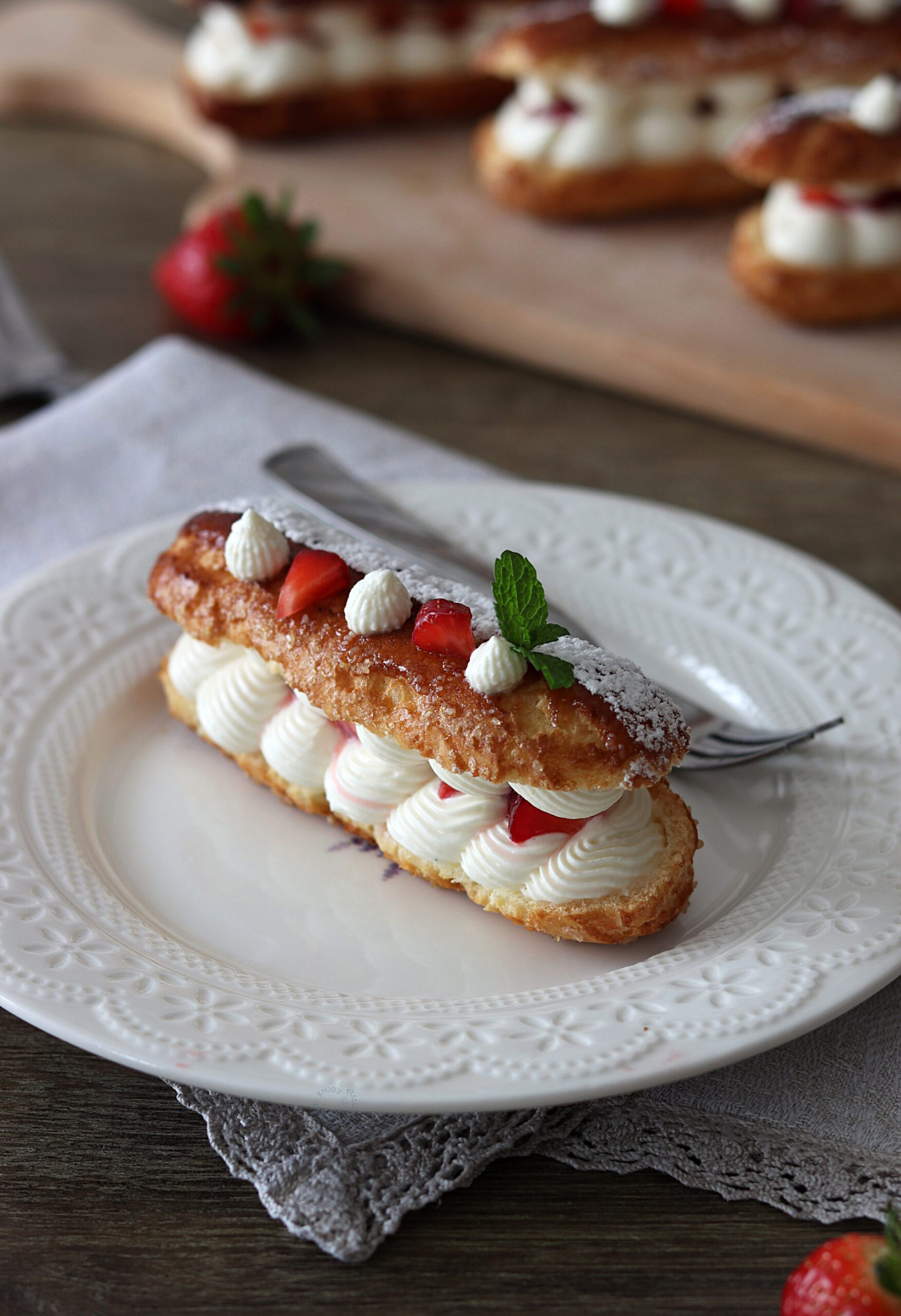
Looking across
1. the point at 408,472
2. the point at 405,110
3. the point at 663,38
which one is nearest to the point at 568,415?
the point at 408,472

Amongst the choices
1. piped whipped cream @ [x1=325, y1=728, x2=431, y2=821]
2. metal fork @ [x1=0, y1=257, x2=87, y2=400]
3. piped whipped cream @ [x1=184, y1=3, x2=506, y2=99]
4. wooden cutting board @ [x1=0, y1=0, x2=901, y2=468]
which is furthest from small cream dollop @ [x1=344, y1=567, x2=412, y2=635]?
piped whipped cream @ [x1=184, y1=3, x2=506, y2=99]

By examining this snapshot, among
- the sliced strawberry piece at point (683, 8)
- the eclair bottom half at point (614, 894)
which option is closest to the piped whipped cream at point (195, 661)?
the eclair bottom half at point (614, 894)

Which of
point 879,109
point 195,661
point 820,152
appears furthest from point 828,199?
point 195,661

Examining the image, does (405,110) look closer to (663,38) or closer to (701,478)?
(663,38)

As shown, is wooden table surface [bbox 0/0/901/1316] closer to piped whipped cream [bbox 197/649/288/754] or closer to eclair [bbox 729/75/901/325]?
piped whipped cream [bbox 197/649/288/754]

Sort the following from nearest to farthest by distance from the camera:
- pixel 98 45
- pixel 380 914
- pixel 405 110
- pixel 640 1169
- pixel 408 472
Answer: pixel 640 1169 < pixel 380 914 < pixel 408 472 < pixel 405 110 < pixel 98 45

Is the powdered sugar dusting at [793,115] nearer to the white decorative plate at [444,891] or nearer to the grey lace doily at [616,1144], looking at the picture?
the white decorative plate at [444,891]
